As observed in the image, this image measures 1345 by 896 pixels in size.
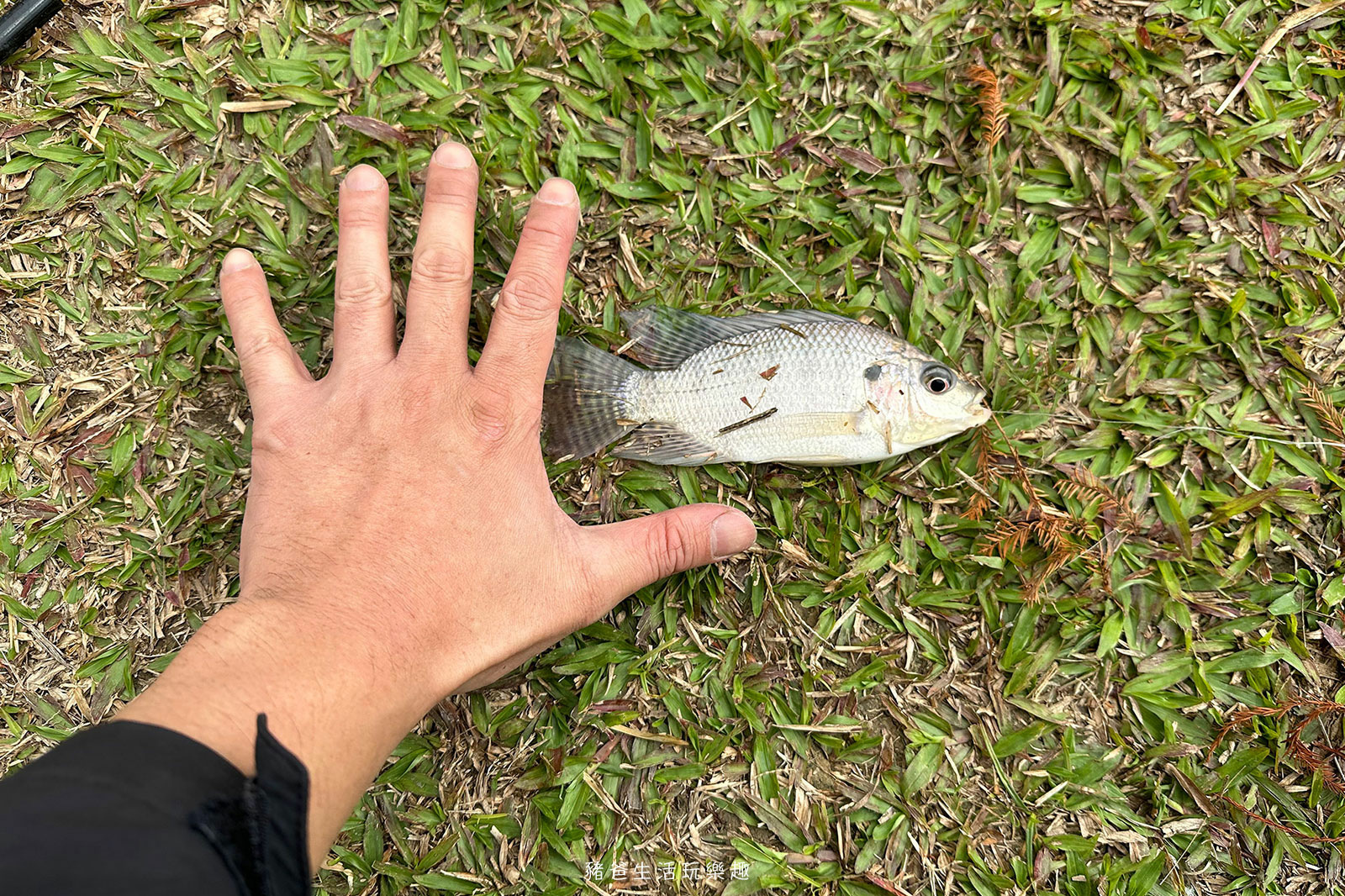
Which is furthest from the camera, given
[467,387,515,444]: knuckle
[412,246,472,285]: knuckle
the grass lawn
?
the grass lawn

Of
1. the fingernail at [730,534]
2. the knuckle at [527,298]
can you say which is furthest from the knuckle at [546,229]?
the fingernail at [730,534]

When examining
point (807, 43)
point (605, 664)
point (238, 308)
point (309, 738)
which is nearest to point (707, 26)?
point (807, 43)

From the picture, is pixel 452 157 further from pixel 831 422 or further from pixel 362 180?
pixel 831 422

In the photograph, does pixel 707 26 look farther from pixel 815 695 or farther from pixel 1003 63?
pixel 815 695

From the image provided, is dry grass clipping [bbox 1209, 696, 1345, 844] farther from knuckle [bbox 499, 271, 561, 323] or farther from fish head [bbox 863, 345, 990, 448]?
knuckle [bbox 499, 271, 561, 323]

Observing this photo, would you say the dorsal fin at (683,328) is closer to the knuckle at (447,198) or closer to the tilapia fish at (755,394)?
the tilapia fish at (755,394)

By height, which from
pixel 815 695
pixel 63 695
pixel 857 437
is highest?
pixel 857 437

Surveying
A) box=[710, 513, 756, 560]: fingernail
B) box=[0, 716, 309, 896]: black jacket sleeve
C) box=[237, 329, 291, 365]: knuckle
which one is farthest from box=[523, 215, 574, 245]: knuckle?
box=[0, 716, 309, 896]: black jacket sleeve
